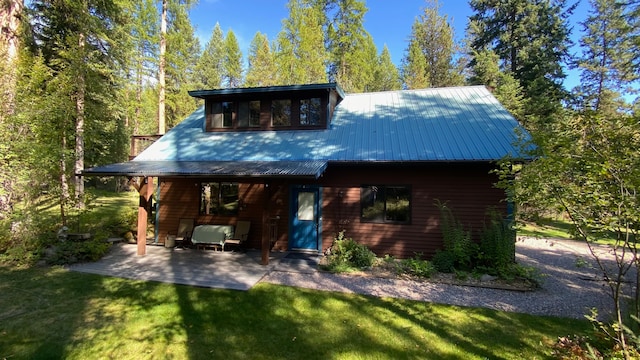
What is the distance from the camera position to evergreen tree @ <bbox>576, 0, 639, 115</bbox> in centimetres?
2270

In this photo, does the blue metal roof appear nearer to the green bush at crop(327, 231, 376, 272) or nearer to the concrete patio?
the green bush at crop(327, 231, 376, 272)

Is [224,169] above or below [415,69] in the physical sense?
below

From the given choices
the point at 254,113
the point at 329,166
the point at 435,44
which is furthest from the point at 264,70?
the point at 329,166

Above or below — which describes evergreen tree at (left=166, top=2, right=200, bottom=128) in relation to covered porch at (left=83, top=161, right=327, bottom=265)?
above

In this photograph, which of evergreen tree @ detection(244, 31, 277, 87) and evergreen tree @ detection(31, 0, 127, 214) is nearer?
evergreen tree @ detection(31, 0, 127, 214)

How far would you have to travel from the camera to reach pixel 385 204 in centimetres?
955

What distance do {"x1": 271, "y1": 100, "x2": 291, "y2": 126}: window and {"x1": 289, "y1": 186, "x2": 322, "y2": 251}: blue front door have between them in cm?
291

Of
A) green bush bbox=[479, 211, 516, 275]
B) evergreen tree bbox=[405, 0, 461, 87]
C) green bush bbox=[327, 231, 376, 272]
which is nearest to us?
green bush bbox=[479, 211, 516, 275]

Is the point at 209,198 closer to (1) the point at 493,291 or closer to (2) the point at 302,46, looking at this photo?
(1) the point at 493,291

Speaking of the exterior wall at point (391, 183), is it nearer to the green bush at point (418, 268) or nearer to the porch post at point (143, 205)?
the green bush at point (418, 268)

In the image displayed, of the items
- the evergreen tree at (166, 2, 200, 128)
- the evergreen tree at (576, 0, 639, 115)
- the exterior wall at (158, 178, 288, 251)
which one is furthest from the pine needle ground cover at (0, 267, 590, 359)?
the evergreen tree at (576, 0, 639, 115)

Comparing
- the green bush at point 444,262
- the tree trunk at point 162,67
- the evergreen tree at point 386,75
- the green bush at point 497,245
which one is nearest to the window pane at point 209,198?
the green bush at point 444,262

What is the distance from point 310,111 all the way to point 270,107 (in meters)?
1.54

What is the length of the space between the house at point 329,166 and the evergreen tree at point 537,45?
1053cm
